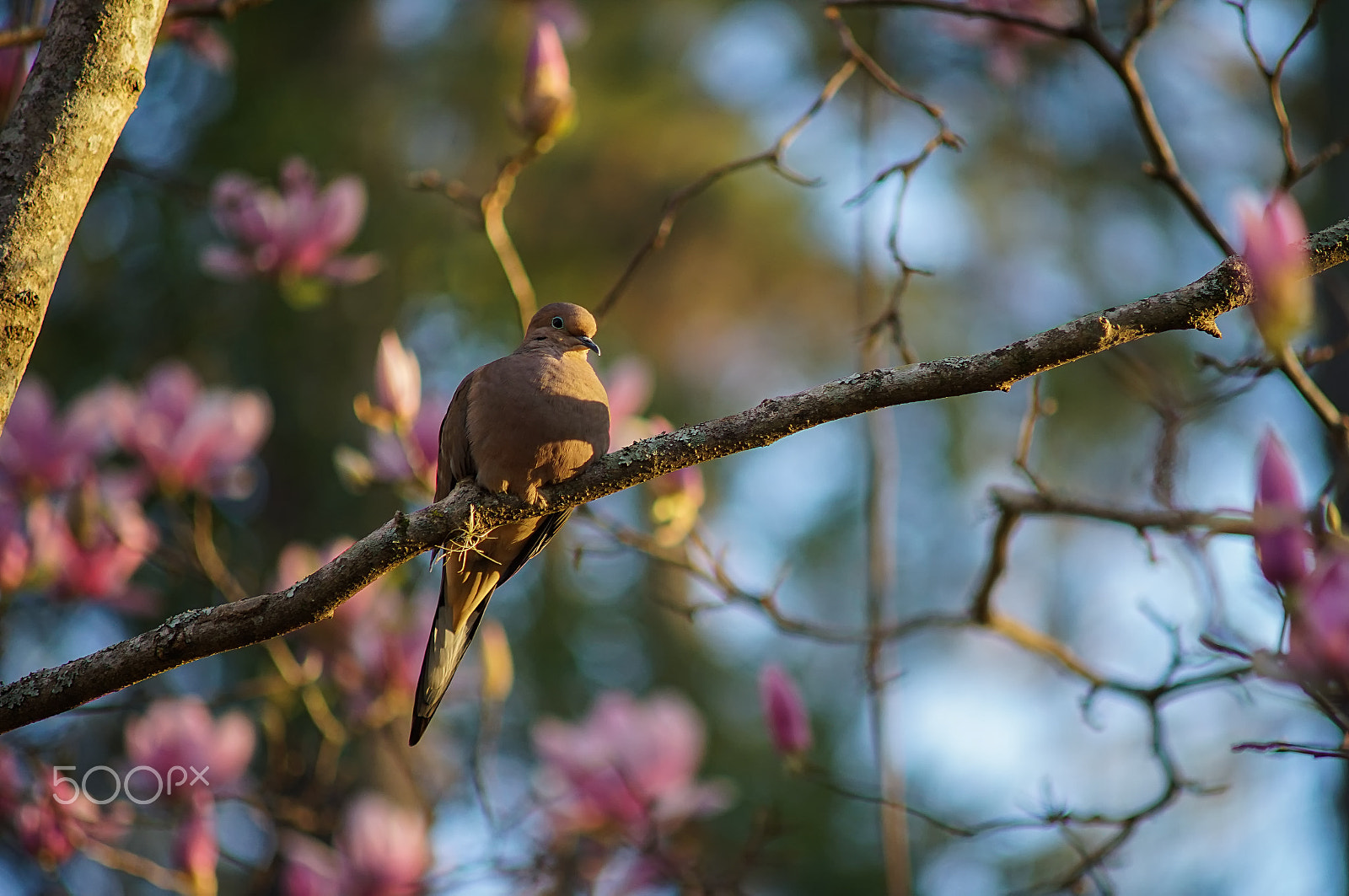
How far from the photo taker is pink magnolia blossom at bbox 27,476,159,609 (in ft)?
9.10

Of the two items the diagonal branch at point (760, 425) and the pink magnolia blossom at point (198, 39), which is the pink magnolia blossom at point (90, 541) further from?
the diagonal branch at point (760, 425)

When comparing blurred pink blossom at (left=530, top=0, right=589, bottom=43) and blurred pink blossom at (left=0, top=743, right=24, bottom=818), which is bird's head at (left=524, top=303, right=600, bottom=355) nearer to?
blurred pink blossom at (left=530, top=0, right=589, bottom=43)

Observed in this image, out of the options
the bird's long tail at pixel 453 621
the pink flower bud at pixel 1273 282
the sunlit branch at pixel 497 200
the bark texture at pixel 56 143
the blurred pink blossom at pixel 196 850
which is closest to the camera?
the pink flower bud at pixel 1273 282

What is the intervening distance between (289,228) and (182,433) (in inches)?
24.1

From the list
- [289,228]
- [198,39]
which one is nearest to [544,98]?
[289,228]

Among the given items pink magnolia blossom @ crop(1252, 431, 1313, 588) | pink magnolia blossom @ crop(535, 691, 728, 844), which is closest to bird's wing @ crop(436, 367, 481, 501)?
pink magnolia blossom @ crop(535, 691, 728, 844)

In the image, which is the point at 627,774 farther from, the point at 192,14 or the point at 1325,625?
the point at 192,14

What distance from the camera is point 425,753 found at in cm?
443

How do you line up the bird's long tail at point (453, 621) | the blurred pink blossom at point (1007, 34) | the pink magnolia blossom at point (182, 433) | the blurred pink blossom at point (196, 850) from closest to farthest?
the bird's long tail at point (453, 621) → the blurred pink blossom at point (196, 850) → the pink magnolia blossom at point (182, 433) → the blurred pink blossom at point (1007, 34)

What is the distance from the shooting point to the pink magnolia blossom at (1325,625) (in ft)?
4.84

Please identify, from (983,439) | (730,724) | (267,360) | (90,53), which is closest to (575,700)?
(730,724)

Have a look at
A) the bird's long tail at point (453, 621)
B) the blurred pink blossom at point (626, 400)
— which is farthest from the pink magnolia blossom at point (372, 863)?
the blurred pink blossom at point (626, 400)

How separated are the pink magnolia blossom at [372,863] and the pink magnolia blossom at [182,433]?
3.23 ft

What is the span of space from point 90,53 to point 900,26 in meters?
4.05
